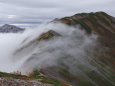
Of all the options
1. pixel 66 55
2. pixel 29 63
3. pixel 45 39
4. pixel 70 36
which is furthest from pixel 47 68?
pixel 70 36

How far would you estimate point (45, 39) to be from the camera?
14138 centimetres

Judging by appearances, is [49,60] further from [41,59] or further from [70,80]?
[70,80]

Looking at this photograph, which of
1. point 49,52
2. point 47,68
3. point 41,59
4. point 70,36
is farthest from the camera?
point 70,36

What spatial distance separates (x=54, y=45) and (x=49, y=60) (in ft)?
110

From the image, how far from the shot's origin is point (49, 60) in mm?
104438

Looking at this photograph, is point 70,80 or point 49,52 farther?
point 49,52

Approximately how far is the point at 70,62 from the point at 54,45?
65.6 ft

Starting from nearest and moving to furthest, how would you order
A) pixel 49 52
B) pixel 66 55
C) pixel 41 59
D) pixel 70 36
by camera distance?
1. pixel 41 59
2. pixel 49 52
3. pixel 66 55
4. pixel 70 36

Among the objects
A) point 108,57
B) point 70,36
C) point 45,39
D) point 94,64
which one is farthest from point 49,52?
point 108,57

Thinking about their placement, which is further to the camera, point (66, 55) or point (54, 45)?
point (54, 45)

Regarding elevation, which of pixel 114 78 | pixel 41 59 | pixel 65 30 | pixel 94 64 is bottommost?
pixel 114 78

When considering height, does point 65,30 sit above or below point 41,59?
above

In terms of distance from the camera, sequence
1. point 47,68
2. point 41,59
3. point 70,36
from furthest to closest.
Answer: point 70,36
point 41,59
point 47,68

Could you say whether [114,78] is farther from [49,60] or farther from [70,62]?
[49,60]
